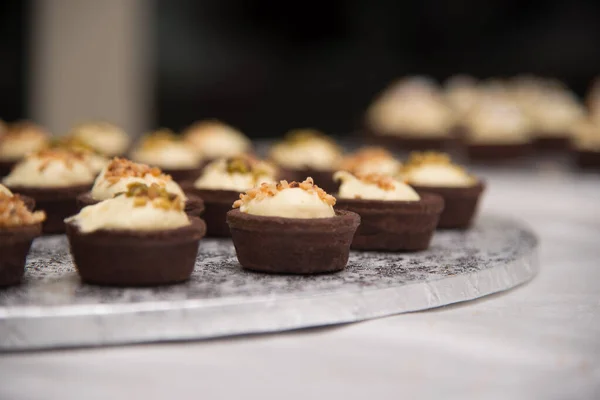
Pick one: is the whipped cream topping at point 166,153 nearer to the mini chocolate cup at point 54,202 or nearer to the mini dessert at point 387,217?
the mini chocolate cup at point 54,202

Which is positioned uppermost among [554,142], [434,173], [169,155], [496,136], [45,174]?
[434,173]

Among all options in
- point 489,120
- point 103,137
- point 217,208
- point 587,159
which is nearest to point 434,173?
point 217,208

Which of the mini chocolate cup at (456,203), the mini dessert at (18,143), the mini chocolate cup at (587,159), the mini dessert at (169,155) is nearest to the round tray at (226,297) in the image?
the mini chocolate cup at (456,203)

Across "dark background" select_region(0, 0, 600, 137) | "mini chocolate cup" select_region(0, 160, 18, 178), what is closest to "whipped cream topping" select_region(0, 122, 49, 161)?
"mini chocolate cup" select_region(0, 160, 18, 178)

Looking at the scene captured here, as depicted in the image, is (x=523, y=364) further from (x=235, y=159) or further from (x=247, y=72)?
(x=247, y=72)

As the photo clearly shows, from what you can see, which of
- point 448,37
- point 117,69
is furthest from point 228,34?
point 448,37

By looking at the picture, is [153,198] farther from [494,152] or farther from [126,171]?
[494,152]
